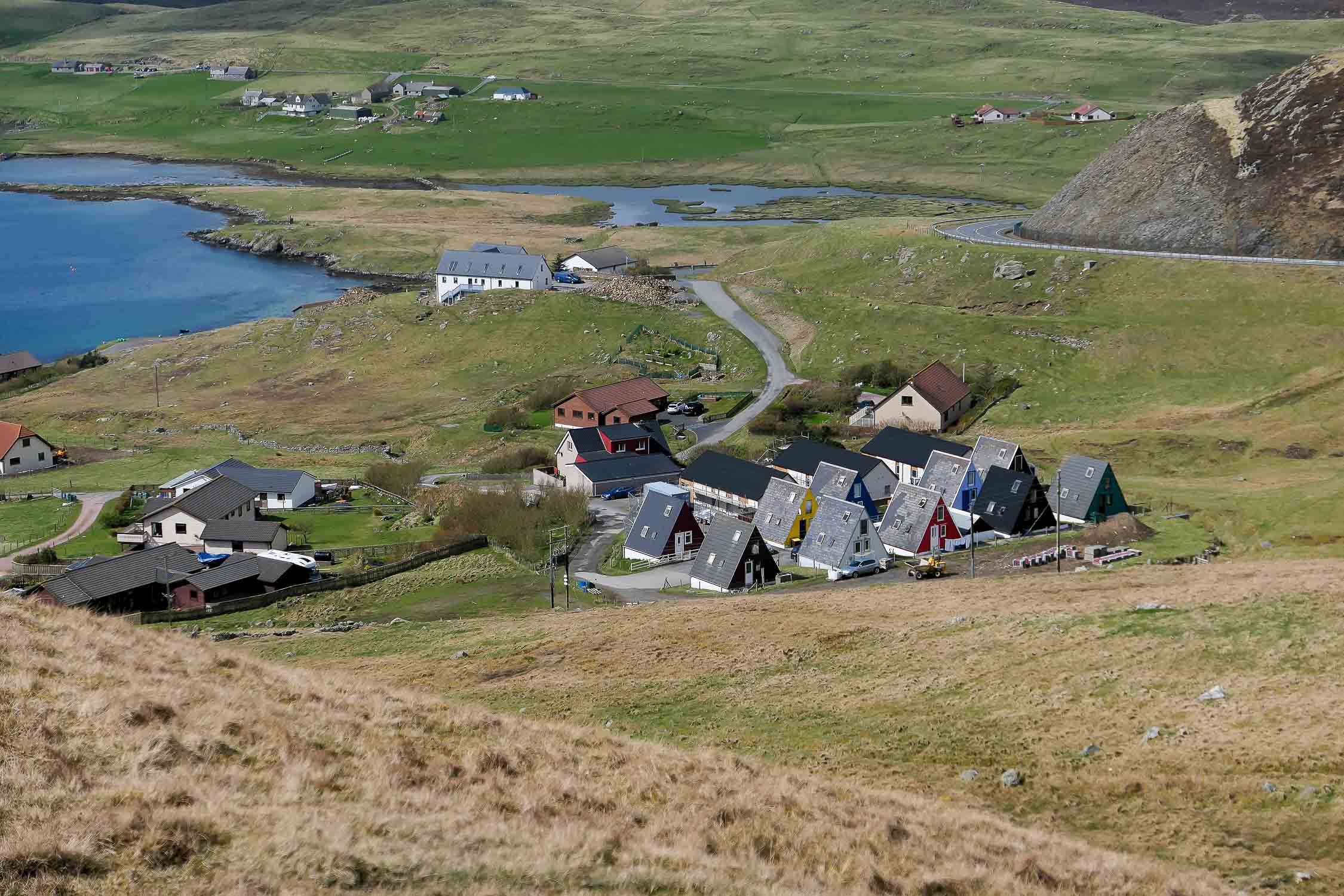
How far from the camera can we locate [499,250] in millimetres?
133875

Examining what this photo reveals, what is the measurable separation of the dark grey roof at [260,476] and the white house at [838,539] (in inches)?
1144

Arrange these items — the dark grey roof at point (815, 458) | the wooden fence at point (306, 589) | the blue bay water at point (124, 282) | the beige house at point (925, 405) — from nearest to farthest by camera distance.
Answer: the wooden fence at point (306, 589), the dark grey roof at point (815, 458), the beige house at point (925, 405), the blue bay water at point (124, 282)

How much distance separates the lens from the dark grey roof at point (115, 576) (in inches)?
2050

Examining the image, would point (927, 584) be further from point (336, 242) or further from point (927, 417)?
point (336, 242)

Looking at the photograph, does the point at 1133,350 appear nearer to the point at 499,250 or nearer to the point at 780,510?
the point at 780,510

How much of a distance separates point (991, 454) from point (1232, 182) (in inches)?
2411

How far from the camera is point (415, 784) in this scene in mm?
21672

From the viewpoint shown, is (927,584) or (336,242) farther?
(336,242)

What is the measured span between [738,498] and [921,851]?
161 feet

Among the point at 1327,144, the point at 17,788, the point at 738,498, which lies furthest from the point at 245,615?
the point at 1327,144

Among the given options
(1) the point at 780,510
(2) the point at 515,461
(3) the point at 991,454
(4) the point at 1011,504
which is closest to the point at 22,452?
(2) the point at 515,461

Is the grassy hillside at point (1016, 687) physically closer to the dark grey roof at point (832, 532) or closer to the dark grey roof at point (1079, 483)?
the dark grey roof at point (832, 532)

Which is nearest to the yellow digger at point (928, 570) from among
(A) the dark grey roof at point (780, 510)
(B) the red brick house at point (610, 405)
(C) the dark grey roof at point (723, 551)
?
(C) the dark grey roof at point (723, 551)

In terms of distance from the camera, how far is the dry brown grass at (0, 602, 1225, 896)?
17.4 metres
